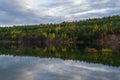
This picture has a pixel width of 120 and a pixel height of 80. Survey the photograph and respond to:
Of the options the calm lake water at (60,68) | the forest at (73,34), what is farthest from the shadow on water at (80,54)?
the forest at (73,34)

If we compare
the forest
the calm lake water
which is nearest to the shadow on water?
the calm lake water

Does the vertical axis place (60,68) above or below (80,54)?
above

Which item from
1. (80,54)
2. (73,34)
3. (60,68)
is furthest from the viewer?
(73,34)

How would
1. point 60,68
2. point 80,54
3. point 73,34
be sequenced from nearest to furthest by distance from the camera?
point 60,68 < point 80,54 < point 73,34

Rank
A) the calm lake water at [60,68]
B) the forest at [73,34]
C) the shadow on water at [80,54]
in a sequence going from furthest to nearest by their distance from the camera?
the forest at [73,34] < the shadow on water at [80,54] < the calm lake water at [60,68]

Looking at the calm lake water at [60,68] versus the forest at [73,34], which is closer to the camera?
the calm lake water at [60,68]

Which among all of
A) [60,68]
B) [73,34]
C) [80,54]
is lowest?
[73,34]

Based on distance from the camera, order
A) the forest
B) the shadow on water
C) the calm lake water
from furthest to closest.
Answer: the forest
the shadow on water
the calm lake water

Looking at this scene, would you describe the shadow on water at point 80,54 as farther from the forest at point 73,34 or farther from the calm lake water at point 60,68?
the forest at point 73,34

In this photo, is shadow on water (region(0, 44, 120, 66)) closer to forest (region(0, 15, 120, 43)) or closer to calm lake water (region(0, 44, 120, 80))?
calm lake water (region(0, 44, 120, 80))

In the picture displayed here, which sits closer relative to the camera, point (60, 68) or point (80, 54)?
point (60, 68)

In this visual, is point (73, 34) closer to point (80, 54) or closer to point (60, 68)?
point (80, 54)

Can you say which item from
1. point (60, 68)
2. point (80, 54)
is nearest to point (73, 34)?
point (80, 54)

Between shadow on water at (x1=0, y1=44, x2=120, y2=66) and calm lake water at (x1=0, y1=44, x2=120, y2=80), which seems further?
shadow on water at (x1=0, y1=44, x2=120, y2=66)
